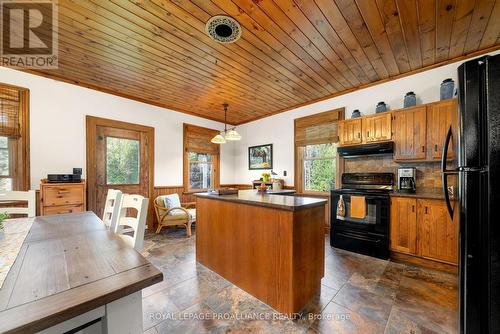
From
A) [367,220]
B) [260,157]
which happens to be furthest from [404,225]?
[260,157]

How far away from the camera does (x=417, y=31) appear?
2.21m

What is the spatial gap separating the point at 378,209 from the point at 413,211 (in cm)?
38

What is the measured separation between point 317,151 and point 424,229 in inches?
88.3

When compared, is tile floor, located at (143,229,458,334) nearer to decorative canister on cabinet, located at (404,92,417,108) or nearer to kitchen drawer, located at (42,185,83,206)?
kitchen drawer, located at (42,185,83,206)

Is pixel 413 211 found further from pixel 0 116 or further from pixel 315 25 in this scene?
pixel 0 116

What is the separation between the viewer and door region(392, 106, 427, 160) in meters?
2.80

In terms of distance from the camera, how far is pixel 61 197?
2.94 meters

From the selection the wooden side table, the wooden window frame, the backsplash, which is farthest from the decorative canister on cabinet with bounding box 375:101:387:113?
the wooden window frame

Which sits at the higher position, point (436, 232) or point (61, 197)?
point (61, 197)

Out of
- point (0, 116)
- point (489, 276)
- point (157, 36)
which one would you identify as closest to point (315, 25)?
point (157, 36)

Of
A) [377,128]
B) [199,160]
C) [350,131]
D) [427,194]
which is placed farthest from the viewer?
[199,160]

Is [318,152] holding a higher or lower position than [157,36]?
lower

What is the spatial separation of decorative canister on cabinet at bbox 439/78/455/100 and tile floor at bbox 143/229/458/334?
224 cm

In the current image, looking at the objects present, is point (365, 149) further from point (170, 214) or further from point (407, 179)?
point (170, 214)
